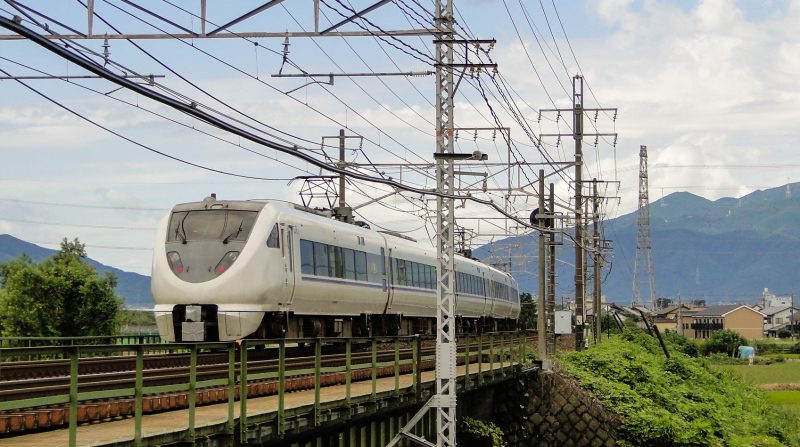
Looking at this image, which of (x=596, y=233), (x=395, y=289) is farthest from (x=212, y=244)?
(x=596, y=233)

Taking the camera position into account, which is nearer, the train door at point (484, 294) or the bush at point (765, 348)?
the train door at point (484, 294)

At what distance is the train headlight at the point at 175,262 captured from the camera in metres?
24.3

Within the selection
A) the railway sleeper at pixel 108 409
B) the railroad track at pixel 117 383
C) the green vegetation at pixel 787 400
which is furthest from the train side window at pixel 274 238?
the green vegetation at pixel 787 400

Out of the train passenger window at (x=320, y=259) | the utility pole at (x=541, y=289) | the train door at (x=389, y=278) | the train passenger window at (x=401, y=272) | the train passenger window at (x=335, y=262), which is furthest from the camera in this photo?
the utility pole at (x=541, y=289)

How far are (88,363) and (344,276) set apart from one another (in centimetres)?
1104

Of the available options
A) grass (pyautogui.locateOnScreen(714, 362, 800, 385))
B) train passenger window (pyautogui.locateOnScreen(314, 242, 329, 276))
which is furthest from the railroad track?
grass (pyautogui.locateOnScreen(714, 362, 800, 385))

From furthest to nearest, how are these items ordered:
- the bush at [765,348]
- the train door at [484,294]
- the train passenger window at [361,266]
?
the bush at [765,348], the train door at [484,294], the train passenger window at [361,266]

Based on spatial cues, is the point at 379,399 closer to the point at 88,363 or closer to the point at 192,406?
the point at 88,363

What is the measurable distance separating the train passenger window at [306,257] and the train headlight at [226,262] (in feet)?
7.42

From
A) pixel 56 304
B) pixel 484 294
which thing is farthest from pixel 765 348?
pixel 484 294

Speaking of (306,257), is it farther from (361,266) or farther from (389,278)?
(389,278)

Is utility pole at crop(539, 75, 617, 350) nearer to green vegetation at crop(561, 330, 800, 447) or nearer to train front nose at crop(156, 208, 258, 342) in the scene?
green vegetation at crop(561, 330, 800, 447)

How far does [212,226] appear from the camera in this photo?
24688 millimetres

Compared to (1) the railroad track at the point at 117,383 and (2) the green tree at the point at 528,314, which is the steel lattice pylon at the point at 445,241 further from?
(2) the green tree at the point at 528,314
